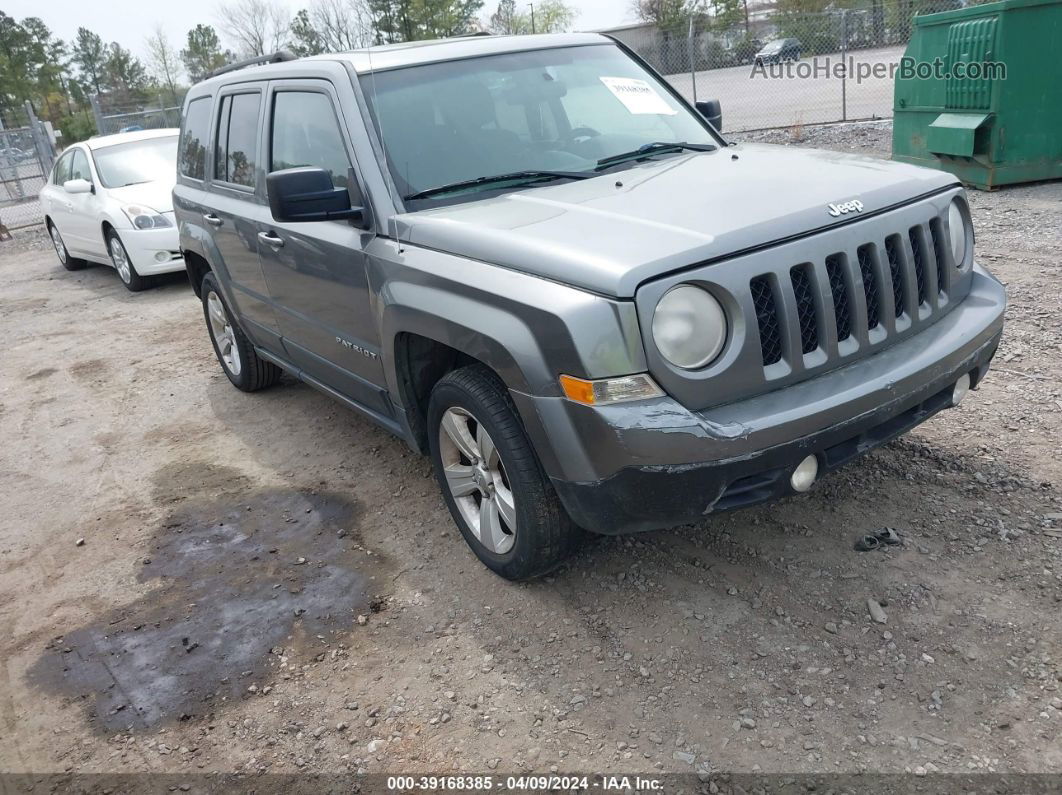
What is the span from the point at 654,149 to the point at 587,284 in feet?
5.01

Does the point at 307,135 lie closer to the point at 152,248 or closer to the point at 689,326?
the point at 689,326

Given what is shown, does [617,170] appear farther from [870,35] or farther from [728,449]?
[870,35]

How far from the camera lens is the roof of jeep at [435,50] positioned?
3896 mm

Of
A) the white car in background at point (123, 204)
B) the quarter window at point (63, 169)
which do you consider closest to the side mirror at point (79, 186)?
the white car in background at point (123, 204)

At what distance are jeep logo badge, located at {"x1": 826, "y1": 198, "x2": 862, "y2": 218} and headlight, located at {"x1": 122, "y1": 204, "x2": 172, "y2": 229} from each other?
27.0ft

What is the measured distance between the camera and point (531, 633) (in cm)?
320

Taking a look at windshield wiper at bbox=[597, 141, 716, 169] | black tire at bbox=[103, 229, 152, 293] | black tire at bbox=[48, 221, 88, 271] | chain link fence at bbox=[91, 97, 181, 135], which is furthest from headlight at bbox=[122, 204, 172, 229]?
chain link fence at bbox=[91, 97, 181, 135]

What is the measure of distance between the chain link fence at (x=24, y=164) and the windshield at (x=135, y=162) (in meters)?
10.1

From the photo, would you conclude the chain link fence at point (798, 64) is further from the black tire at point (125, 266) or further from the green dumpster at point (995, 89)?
the black tire at point (125, 266)

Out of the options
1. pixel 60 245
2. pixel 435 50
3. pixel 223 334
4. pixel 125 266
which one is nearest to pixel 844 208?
pixel 435 50

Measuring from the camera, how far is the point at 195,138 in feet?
18.1

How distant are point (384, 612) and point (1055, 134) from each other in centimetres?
815

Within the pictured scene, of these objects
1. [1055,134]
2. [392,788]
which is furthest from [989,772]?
[1055,134]

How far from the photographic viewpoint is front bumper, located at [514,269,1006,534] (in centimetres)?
263
